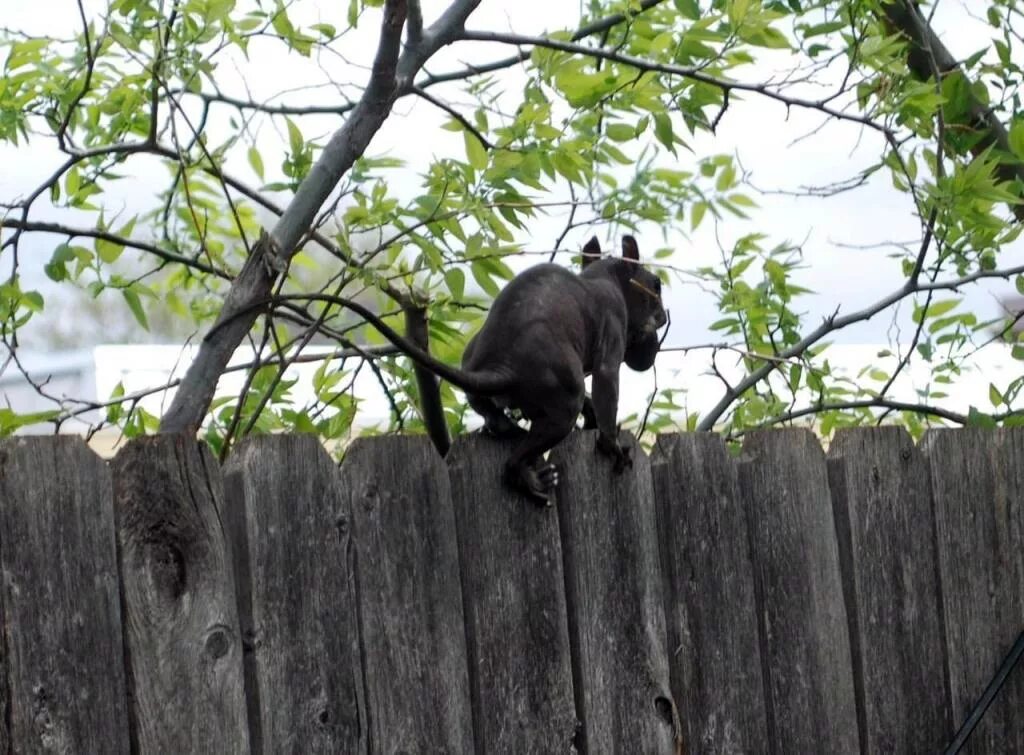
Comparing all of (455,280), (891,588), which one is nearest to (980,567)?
(891,588)

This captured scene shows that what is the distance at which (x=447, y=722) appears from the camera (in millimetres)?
2701

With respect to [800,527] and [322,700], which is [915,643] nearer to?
[800,527]

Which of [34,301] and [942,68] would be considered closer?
[34,301]

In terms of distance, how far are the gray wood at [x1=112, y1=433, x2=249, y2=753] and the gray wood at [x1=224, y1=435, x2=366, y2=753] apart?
0.16 feet

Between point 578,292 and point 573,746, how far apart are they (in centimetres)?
112

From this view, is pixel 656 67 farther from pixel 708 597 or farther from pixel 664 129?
pixel 708 597

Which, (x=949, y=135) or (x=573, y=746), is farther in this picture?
(x=949, y=135)

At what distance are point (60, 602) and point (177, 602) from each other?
203 mm

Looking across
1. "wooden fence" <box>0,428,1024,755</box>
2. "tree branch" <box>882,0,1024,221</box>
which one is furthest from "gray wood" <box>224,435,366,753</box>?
"tree branch" <box>882,0,1024,221</box>

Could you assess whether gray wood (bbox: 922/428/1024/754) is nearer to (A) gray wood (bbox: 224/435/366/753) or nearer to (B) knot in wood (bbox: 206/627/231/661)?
(A) gray wood (bbox: 224/435/366/753)

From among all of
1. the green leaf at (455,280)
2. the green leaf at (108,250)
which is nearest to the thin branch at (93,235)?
the green leaf at (108,250)

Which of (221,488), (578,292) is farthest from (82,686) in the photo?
(578,292)

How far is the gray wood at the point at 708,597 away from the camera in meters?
3.06

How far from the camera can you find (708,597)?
3.09 m
